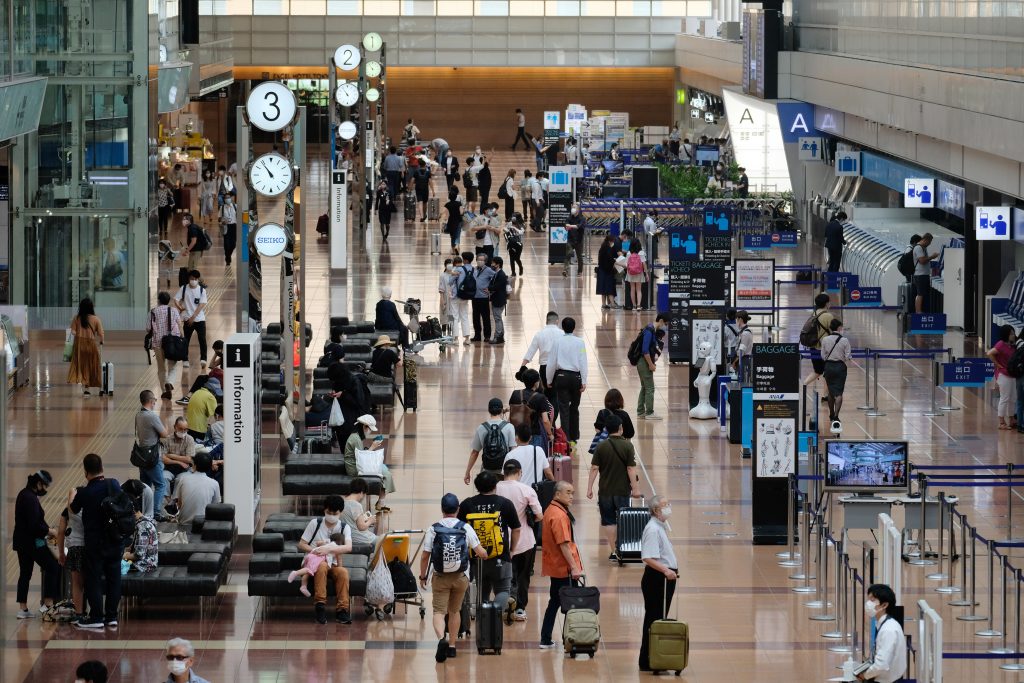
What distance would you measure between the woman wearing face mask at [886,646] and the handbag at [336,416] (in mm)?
9115

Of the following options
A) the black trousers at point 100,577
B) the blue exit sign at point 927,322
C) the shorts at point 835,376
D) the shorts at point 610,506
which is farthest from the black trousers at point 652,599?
the blue exit sign at point 927,322

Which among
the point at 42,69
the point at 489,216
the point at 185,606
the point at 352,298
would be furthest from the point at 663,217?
the point at 185,606

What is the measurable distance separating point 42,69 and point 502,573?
17825mm

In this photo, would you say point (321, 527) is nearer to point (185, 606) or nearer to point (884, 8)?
point (185, 606)

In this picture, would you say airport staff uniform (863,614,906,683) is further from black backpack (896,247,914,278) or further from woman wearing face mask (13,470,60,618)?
black backpack (896,247,914,278)

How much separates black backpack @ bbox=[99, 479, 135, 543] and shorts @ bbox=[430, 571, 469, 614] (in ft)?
7.72

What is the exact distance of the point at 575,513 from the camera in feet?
55.3

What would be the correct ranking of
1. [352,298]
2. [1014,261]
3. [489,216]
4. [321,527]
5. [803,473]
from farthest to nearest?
[489,216] → [352,298] → [1014,261] → [803,473] → [321,527]

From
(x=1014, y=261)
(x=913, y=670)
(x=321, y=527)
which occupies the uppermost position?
(x=1014, y=261)

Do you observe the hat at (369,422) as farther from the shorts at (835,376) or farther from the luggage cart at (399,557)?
the shorts at (835,376)

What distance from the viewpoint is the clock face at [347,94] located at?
1522 inches

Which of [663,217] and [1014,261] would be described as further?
[663,217]

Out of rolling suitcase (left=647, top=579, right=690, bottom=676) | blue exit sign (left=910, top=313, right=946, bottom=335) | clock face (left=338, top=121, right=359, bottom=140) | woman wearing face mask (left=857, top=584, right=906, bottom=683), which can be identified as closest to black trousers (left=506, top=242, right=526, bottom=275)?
clock face (left=338, top=121, right=359, bottom=140)

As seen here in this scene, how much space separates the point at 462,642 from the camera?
13.0m
